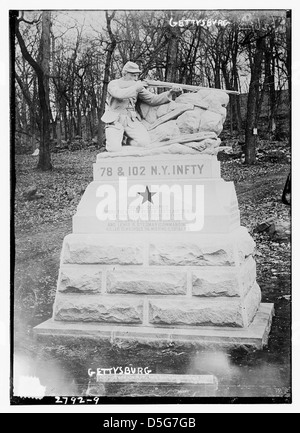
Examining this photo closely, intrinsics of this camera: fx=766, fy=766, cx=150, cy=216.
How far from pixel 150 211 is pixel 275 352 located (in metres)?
1.64

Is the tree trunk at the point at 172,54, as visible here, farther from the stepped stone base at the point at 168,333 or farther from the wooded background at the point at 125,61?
the stepped stone base at the point at 168,333

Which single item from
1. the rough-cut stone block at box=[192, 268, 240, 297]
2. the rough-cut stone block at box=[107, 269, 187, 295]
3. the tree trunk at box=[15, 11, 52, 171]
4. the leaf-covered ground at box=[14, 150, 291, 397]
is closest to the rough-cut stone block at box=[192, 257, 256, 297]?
the rough-cut stone block at box=[192, 268, 240, 297]

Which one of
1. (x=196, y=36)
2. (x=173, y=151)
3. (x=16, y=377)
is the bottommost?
(x=16, y=377)

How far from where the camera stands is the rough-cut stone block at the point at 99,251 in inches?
267

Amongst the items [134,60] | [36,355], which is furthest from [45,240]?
[134,60]

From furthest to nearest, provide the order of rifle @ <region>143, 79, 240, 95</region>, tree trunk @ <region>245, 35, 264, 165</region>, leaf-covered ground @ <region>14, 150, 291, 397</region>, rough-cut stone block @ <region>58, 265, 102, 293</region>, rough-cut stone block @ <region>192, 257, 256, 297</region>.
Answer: tree trunk @ <region>245, 35, 264, 165</region> < rifle @ <region>143, 79, 240, 95</region> < rough-cut stone block @ <region>58, 265, 102, 293</region> < rough-cut stone block @ <region>192, 257, 256, 297</region> < leaf-covered ground @ <region>14, 150, 291, 397</region>

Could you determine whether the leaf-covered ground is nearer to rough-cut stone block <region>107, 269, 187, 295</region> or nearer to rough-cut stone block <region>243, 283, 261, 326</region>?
rough-cut stone block <region>243, 283, 261, 326</region>

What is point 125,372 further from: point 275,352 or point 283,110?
point 283,110

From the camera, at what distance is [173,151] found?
6.96 metres

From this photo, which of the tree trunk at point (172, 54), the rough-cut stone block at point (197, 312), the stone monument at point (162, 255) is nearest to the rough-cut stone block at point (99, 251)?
the stone monument at point (162, 255)

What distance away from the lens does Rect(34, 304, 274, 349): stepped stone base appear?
6.53 meters

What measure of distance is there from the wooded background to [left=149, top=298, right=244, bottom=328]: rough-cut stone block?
170 cm

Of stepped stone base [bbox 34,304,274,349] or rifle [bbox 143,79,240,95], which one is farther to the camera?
rifle [bbox 143,79,240,95]

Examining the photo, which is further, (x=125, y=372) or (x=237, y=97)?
(x=237, y=97)
